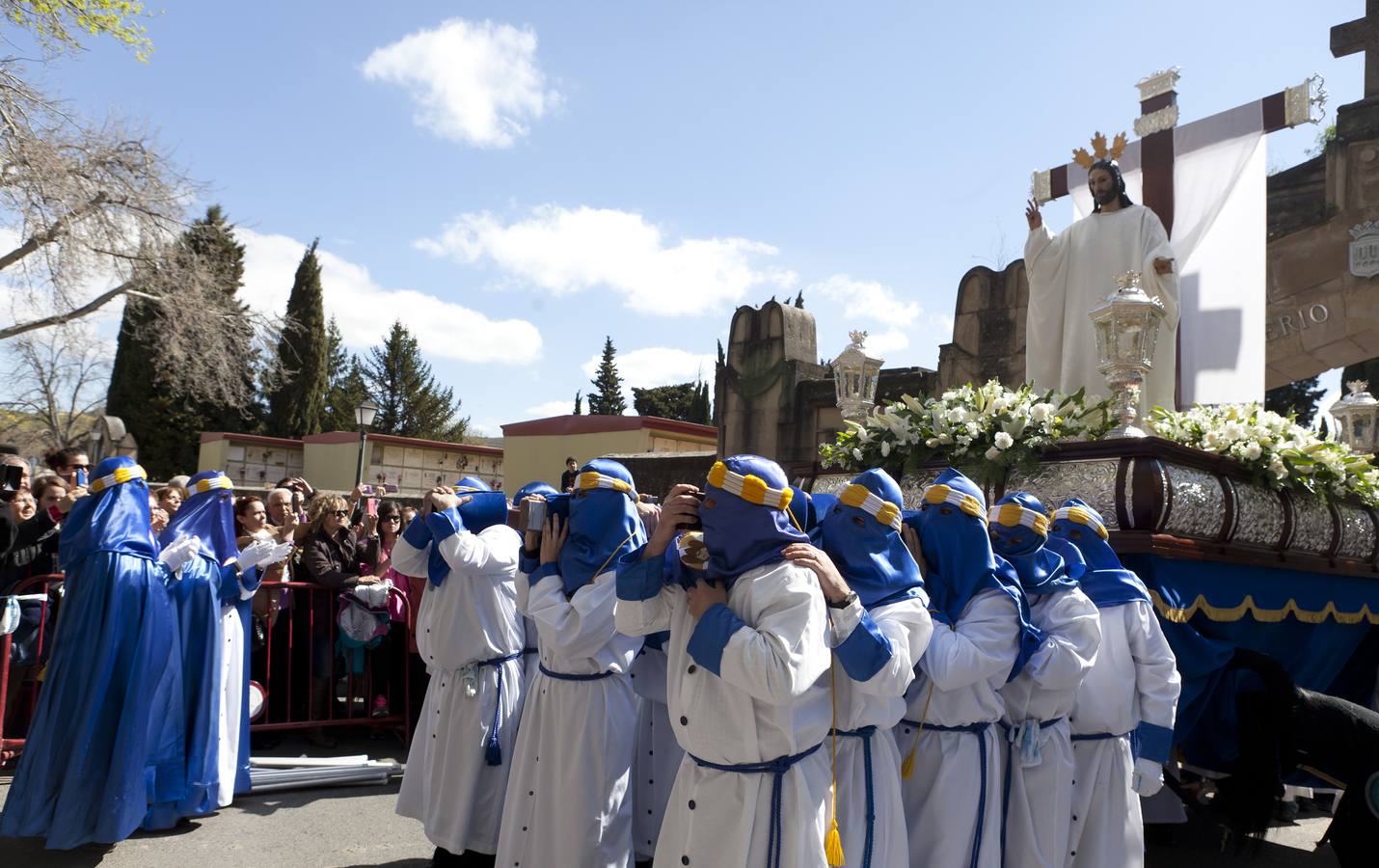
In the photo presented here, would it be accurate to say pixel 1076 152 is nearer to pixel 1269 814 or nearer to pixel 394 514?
pixel 1269 814

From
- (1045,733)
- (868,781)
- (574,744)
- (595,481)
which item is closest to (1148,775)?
(1045,733)

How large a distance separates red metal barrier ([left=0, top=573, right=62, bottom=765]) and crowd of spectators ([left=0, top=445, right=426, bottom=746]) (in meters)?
0.04

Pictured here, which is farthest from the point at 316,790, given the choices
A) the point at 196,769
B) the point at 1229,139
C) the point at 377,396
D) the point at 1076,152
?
the point at 377,396

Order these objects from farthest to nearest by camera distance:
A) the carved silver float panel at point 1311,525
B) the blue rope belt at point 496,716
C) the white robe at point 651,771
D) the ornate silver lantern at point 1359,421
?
the ornate silver lantern at point 1359,421, the carved silver float panel at point 1311,525, the blue rope belt at point 496,716, the white robe at point 651,771

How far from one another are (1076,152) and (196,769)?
719cm

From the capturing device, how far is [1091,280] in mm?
7441

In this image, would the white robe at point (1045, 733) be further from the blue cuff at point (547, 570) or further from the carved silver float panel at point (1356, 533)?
the carved silver float panel at point (1356, 533)

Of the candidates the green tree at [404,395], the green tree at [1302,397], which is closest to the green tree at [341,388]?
the green tree at [404,395]

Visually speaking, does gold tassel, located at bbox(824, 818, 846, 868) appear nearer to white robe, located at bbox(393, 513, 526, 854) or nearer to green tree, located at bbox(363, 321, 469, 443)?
white robe, located at bbox(393, 513, 526, 854)

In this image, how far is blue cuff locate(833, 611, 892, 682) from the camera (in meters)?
2.91

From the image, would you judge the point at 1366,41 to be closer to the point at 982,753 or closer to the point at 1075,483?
the point at 1075,483

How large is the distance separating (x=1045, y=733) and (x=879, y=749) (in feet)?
3.90

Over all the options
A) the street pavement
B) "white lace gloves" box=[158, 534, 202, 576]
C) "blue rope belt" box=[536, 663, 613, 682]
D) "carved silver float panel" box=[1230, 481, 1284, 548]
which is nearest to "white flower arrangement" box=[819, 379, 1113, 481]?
"carved silver float panel" box=[1230, 481, 1284, 548]

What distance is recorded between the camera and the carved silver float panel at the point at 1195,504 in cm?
489
